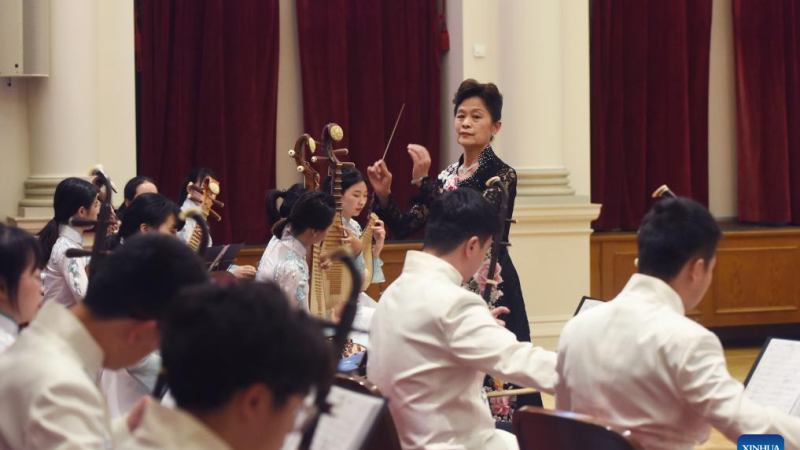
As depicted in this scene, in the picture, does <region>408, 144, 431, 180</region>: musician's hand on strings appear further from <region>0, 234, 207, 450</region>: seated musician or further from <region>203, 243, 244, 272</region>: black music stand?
<region>0, 234, 207, 450</region>: seated musician

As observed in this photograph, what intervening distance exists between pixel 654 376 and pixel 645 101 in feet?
16.7

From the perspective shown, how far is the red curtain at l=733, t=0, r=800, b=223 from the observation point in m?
7.00

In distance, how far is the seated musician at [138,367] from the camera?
262cm

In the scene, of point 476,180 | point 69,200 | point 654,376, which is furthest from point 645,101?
point 654,376

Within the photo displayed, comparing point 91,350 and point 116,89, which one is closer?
point 91,350

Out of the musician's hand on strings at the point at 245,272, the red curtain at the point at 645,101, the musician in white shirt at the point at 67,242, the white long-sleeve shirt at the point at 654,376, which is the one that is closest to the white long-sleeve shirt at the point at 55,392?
the white long-sleeve shirt at the point at 654,376

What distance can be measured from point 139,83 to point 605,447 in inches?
184

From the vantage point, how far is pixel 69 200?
Answer: 3682 millimetres

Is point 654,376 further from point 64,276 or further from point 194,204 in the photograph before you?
point 194,204

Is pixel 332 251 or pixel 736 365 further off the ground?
pixel 332 251

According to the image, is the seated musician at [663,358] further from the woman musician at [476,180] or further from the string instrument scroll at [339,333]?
the woman musician at [476,180]

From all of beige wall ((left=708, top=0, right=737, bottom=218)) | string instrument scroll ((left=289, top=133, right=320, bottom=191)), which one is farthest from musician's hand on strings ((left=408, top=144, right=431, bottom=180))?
beige wall ((left=708, top=0, right=737, bottom=218))

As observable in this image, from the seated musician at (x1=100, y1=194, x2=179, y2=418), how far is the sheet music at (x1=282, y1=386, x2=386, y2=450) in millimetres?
793

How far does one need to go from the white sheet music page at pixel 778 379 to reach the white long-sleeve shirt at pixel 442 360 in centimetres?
45
